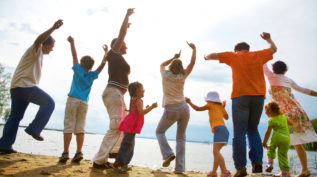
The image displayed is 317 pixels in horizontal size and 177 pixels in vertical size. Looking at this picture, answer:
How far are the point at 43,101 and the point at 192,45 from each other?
360 cm

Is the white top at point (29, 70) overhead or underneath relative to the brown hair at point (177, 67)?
underneath

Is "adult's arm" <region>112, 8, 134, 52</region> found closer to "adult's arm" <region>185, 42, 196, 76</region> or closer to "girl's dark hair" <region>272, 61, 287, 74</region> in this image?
"adult's arm" <region>185, 42, 196, 76</region>

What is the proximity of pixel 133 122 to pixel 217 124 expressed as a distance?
1.91 metres

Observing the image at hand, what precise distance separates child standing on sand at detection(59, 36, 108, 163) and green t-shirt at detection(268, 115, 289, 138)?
4.23 meters

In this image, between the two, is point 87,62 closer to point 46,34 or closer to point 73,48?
point 73,48

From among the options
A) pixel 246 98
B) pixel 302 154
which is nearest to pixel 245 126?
pixel 246 98

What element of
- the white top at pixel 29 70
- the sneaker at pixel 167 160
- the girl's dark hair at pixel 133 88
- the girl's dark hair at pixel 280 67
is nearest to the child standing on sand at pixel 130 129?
the girl's dark hair at pixel 133 88

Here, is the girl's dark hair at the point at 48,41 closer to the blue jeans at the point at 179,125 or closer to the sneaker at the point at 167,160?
the blue jeans at the point at 179,125

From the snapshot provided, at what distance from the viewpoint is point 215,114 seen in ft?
16.8

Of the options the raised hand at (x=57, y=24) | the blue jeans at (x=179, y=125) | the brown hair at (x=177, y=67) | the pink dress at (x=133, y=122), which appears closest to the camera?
the raised hand at (x=57, y=24)

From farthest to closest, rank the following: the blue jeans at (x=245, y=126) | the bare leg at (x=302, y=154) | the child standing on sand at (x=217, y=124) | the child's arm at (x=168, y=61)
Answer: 1. the child's arm at (x=168, y=61)
2. the bare leg at (x=302, y=154)
3. the child standing on sand at (x=217, y=124)
4. the blue jeans at (x=245, y=126)

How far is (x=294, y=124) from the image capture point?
5.20 m

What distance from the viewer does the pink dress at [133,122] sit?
4.59 m

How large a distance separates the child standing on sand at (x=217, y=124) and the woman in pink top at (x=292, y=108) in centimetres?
135
